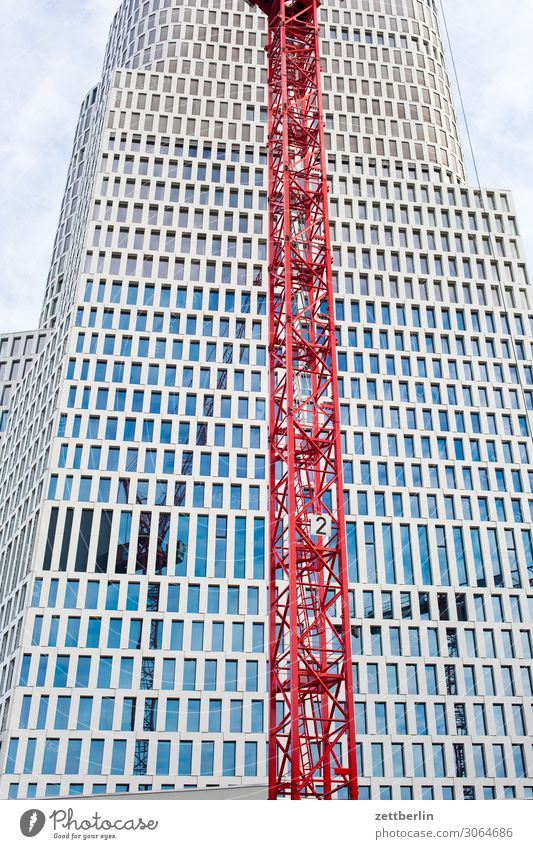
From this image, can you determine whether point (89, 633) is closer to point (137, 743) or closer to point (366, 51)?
point (137, 743)

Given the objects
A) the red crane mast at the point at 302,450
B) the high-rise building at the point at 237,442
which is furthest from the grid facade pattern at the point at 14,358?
the red crane mast at the point at 302,450

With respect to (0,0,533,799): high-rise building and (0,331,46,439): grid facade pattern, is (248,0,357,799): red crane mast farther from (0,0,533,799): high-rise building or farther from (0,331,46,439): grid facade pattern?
(0,331,46,439): grid facade pattern

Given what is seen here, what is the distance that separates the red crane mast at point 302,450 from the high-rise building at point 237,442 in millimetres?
4733

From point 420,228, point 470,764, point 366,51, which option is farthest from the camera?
point 366,51

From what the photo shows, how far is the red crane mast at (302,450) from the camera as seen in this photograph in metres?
35.9

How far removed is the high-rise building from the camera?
2117 inches

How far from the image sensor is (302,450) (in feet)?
135

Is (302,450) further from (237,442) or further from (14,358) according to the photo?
(14,358)

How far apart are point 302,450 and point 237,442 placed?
22.0 meters

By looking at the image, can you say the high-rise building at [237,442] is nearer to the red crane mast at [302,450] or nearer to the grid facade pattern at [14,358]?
the grid facade pattern at [14,358]

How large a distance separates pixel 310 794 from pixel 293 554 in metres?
9.12
